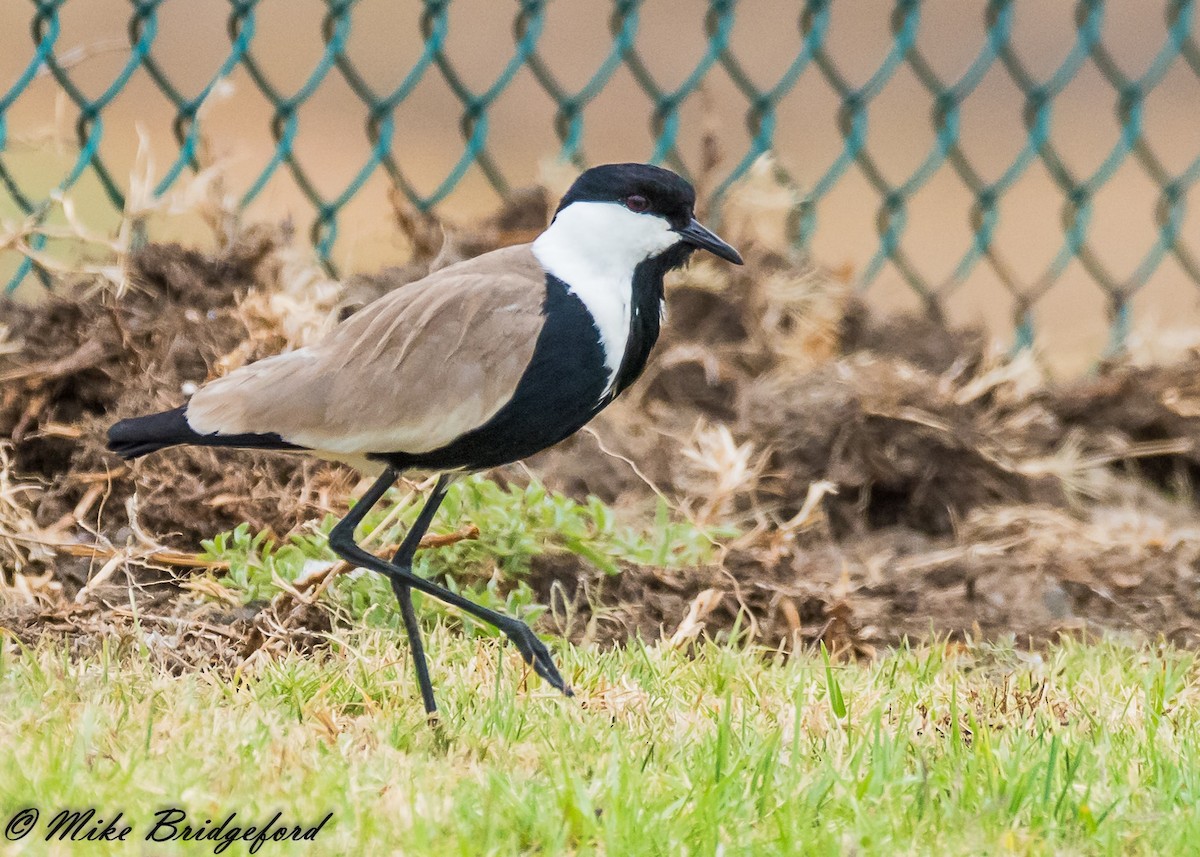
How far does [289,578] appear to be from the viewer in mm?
3729

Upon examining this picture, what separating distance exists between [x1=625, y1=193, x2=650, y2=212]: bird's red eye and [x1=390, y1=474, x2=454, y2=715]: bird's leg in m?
0.67

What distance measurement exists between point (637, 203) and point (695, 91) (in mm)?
2772

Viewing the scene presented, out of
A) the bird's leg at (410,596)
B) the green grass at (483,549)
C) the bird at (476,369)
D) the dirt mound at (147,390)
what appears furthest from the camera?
the dirt mound at (147,390)

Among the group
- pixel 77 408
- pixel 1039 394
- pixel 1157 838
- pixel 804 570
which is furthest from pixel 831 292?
pixel 1157 838

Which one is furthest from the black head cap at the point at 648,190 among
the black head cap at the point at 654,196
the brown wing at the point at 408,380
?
the brown wing at the point at 408,380

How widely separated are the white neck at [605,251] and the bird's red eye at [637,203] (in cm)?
1

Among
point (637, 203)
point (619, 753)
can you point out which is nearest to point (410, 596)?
point (619, 753)

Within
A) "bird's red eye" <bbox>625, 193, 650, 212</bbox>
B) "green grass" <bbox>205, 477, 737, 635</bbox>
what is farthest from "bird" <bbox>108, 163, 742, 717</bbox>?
"green grass" <bbox>205, 477, 737, 635</bbox>

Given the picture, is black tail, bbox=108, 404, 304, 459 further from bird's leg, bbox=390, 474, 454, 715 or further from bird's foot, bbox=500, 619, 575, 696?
bird's foot, bbox=500, 619, 575, 696

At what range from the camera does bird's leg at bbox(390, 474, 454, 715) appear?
3.02 m

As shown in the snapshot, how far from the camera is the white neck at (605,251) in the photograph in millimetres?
3213

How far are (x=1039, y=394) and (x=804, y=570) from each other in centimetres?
149

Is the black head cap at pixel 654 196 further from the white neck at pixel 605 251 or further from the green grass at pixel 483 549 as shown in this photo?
the green grass at pixel 483 549

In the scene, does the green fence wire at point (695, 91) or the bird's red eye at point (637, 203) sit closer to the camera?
the bird's red eye at point (637, 203)
